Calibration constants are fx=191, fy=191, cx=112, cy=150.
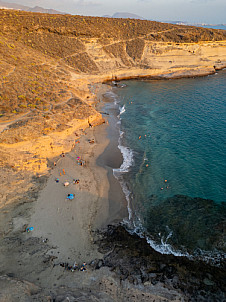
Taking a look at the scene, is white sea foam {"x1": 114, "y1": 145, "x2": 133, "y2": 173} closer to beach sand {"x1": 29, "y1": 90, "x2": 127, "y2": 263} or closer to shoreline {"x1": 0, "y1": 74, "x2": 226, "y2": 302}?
beach sand {"x1": 29, "y1": 90, "x2": 127, "y2": 263}

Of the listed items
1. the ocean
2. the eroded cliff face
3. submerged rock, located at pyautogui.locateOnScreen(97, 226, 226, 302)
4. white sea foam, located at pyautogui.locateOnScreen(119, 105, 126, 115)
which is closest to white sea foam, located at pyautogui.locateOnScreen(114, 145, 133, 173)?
the ocean

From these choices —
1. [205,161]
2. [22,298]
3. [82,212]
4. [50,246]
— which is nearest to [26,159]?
[82,212]

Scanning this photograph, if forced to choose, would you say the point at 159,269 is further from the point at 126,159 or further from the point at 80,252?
the point at 126,159

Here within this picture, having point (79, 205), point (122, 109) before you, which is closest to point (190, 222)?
point (79, 205)

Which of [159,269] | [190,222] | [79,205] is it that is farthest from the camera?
[79,205]

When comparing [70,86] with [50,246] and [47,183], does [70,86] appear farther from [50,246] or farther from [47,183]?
[50,246]

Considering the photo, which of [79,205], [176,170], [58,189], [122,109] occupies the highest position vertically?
[122,109]
